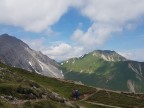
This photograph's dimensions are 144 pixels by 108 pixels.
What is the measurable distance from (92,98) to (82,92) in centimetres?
1296

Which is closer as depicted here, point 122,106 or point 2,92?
point 2,92

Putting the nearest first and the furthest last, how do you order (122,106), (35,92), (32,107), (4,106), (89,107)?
1. (4,106)
2. (32,107)
3. (35,92)
4. (89,107)
5. (122,106)

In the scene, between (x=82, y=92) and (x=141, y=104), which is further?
(x=82, y=92)

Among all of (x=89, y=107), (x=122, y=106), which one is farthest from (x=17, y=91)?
(x=122, y=106)

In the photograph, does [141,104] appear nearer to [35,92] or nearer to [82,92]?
[82,92]

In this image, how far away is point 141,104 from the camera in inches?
4587

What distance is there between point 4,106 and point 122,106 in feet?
228

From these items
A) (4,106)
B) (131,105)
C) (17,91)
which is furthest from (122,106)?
(4,106)

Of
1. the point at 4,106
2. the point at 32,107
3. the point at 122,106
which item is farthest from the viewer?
the point at 122,106

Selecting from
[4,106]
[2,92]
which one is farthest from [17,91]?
[4,106]

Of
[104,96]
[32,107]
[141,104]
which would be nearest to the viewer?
[32,107]

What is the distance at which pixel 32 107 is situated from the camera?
56.6 m

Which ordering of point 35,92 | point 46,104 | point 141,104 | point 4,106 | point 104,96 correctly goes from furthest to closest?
point 104,96 → point 141,104 → point 35,92 → point 46,104 → point 4,106

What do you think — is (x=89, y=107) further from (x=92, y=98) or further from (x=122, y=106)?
(x=92, y=98)
